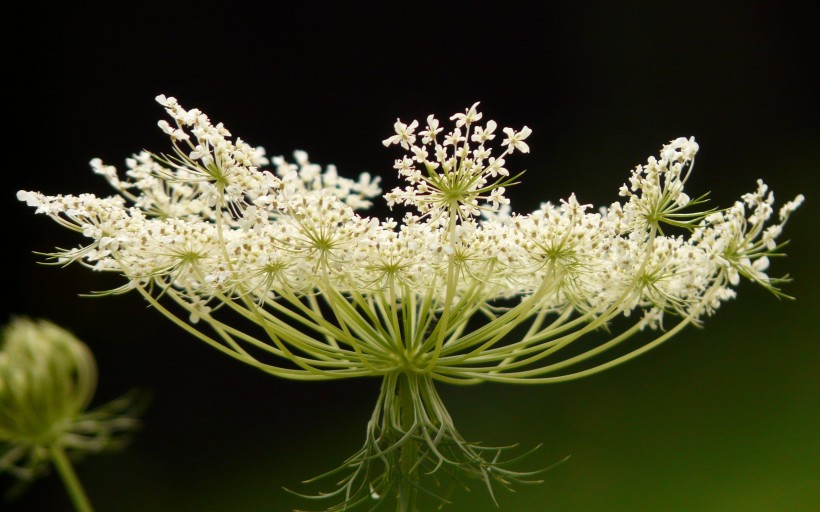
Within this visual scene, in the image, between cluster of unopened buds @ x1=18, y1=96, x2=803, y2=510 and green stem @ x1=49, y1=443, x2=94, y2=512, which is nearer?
cluster of unopened buds @ x1=18, y1=96, x2=803, y2=510

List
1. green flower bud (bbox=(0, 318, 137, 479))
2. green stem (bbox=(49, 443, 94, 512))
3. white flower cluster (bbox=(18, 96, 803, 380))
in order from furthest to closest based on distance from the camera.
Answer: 1. green flower bud (bbox=(0, 318, 137, 479))
2. green stem (bbox=(49, 443, 94, 512))
3. white flower cluster (bbox=(18, 96, 803, 380))

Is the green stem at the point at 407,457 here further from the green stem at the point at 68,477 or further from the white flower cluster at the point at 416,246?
the green stem at the point at 68,477

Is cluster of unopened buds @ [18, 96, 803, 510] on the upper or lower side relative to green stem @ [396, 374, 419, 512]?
upper

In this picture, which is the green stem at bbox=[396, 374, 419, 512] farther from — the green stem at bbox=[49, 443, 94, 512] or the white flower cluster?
the green stem at bbox=[49, 443, 94, 512]

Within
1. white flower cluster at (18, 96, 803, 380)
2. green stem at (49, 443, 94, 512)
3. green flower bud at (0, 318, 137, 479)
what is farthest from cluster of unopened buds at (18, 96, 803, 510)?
green flower bud at (0, 318, 137, 479)

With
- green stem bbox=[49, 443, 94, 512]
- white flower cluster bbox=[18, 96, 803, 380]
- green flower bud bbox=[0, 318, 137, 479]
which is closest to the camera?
white flower cluster bbox=[18, 96, 803, 380]

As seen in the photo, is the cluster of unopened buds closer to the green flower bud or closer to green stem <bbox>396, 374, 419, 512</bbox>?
green stem <bbox>396, 374, 419, 512</bbox>

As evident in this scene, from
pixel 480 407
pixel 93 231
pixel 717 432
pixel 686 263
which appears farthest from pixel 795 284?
pixel 93 231

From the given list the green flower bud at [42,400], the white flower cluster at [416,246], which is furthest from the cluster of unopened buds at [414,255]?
the green flower bud at [42,400]
